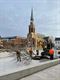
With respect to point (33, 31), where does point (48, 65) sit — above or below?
below

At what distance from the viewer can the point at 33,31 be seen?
50.2 metres

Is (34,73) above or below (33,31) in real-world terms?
below

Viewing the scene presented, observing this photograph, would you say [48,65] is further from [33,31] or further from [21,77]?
[33,31]

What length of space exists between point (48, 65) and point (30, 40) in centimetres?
3489

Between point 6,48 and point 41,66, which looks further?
point 6,48

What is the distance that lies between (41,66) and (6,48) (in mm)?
25235

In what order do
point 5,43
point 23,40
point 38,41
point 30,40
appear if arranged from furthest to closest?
1. point 38,41
2. point 30,40
3. point 23,40
4. point 5,43

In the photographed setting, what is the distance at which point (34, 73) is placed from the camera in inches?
466

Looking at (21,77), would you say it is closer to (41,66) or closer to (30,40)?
(41,66)

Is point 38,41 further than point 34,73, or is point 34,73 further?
point 38,41

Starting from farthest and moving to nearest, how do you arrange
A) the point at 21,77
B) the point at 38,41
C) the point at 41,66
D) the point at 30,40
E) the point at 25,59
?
the point at 38,41, the point at 30,40, the point at 25,59, the point at 41,66, the point at 21,77

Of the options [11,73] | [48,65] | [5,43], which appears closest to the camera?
[11,73]

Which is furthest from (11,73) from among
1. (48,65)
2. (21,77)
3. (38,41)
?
(38,41)

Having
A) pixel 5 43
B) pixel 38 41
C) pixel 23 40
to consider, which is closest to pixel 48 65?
pixel 5 43
